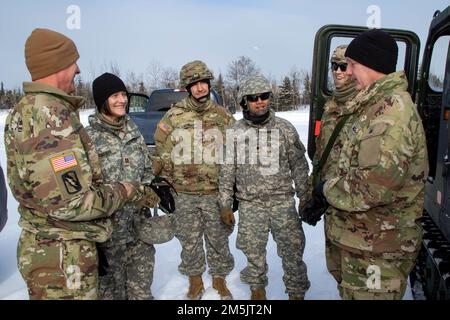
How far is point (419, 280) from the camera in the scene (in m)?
3.53

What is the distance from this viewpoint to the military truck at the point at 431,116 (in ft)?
8.96

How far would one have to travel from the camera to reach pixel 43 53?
6.73 feet

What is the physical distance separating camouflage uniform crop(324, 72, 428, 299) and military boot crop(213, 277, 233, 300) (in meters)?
1.51

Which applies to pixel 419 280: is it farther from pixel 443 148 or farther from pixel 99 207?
pixel 99 207

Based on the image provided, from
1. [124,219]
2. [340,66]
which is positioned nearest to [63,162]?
[124,219]

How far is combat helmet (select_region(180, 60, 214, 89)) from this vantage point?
3700 mm

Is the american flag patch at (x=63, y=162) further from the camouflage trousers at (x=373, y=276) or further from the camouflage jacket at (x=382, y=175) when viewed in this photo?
the camouflage trousers at (x=373, y=276)

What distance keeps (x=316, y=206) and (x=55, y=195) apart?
5.17 ft

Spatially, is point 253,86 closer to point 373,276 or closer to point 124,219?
point 124,219

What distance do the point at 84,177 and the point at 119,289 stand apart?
152 cm

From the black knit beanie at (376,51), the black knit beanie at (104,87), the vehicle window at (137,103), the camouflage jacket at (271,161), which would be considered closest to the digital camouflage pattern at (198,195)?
the camouflage jacket at (271,161)

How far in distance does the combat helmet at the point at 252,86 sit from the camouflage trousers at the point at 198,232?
3.44 ft

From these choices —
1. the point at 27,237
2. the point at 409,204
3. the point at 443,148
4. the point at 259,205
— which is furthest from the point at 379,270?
the point at 27,237

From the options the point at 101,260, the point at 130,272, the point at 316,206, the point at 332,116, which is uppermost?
the point at 332,116
